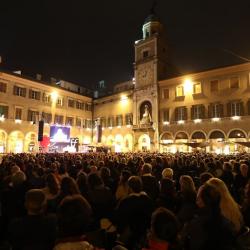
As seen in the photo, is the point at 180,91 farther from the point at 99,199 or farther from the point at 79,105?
the point at 99,199

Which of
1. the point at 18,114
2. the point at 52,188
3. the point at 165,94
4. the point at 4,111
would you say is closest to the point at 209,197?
the point at 52,188

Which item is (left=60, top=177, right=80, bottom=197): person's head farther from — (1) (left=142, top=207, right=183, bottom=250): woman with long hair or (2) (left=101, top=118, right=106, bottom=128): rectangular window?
(2) (left=101, top=118, right=106, bottom=128): rectangular window

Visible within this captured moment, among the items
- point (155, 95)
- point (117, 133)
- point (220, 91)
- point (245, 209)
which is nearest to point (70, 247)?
point (245, 209)

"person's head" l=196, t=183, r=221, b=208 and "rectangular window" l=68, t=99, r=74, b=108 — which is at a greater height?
"rectangular window" l=68, t=99, r=74, b=108

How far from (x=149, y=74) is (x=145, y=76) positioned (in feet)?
2.52

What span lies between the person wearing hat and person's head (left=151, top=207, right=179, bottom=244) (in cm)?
126

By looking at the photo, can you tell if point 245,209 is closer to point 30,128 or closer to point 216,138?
point 216,138

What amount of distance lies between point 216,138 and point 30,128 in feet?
84.9

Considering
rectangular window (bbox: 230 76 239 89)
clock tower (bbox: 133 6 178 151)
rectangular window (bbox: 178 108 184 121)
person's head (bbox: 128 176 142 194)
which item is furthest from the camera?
clock tower (bbox: 133 6 178 151)

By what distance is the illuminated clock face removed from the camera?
33.8 metres

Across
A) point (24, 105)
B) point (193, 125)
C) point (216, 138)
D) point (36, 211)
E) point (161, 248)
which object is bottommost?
point (161, 248)

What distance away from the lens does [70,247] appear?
2018 mm

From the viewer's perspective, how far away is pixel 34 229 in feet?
8.27

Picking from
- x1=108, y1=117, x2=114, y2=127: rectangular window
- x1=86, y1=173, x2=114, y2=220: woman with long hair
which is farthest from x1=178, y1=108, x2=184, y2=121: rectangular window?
x1=86, y1=173, x2=114, y2=220: woman with long hair
